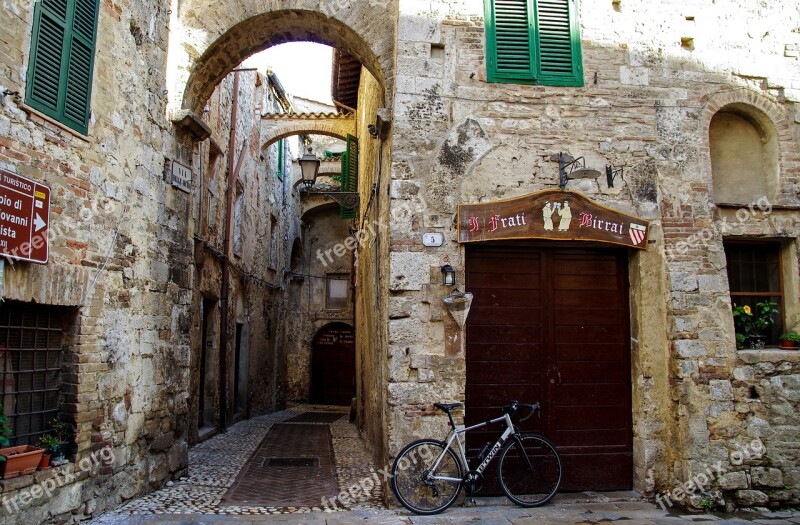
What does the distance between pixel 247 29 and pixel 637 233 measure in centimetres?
483

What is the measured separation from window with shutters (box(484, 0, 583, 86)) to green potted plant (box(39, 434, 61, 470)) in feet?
17.0

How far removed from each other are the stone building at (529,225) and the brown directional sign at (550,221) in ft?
0.07

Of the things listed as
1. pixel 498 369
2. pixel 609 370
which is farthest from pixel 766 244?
pixel 498 369

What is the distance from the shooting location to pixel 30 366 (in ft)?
16.7

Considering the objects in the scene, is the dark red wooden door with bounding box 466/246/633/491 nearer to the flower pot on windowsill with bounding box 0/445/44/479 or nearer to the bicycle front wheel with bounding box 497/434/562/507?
the bicycle front wheel with bounding box 497/434/562/507

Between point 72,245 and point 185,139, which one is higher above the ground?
point 185,139

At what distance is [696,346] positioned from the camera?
20.4 feet

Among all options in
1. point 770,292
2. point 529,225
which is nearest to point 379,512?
point 529,225

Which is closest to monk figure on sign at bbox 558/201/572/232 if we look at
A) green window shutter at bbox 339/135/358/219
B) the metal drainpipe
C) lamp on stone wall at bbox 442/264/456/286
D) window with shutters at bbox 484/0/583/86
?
lamp on stone wall at bbox 442/264/456/286

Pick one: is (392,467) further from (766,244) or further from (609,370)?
(766,244)

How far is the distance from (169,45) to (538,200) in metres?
4.36

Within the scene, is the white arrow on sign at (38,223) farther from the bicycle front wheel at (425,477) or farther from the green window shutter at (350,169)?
the green window shutter at (350,169)

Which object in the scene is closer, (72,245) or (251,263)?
(72,245)

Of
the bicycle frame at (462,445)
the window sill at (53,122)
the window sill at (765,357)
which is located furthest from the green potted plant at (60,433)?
the window sill at (765,357)
